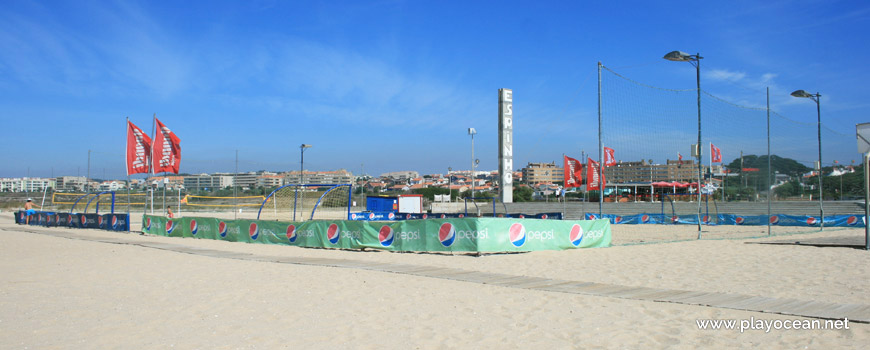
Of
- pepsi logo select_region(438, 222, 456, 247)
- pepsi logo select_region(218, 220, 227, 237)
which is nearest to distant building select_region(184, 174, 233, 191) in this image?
pepsi logo select_region(218, 220, 227, 237)

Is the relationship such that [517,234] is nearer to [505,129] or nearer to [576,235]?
[576,235]

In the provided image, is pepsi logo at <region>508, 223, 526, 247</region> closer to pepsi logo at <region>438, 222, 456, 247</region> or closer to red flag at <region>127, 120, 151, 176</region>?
pepsi logo at <region>438, 222, 456, 247</region>

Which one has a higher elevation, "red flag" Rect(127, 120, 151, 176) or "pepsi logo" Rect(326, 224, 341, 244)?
"red flag" Rect(127, 120, 151, 176)

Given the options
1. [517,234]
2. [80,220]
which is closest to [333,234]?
[517,234]

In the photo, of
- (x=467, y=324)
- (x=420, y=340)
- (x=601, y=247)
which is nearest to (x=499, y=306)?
(x=467, y=324)

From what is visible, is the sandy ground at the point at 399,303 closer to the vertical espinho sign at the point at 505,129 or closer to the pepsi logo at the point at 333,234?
the pepsi logo at the point at 333,234

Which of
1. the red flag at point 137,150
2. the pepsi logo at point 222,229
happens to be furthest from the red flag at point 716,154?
the red flag at point 137,150

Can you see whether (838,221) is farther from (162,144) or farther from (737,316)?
(162,144)

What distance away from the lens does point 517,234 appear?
51.9 feet

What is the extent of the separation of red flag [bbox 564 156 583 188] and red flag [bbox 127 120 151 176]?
71.3ft

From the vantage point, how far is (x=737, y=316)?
7.46 meters

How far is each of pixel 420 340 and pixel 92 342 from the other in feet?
12.7

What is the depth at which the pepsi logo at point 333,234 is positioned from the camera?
18.3m

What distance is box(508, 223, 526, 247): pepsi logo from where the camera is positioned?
51.7 feet
